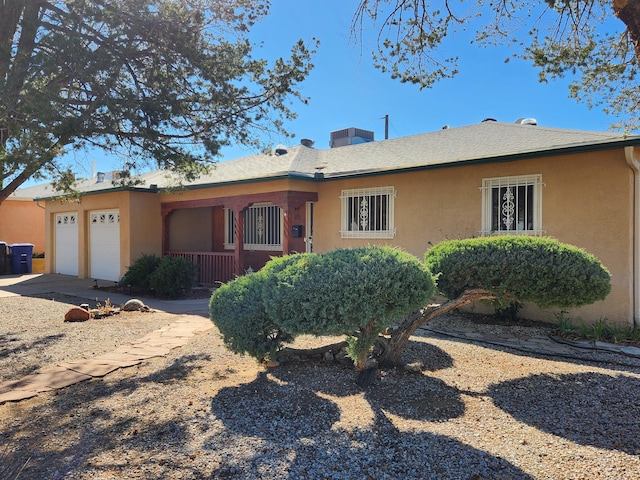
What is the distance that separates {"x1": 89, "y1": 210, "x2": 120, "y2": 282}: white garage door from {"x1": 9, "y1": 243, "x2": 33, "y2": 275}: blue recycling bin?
15.8 feet

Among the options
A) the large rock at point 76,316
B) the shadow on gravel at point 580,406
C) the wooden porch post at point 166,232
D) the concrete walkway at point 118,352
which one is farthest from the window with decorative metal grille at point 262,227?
the shadow on gravel at point 580,406

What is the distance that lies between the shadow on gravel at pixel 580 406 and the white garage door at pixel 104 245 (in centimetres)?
1304

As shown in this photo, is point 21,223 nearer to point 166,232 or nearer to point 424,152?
point 166,232

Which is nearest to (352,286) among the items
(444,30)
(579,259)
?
(579,259)

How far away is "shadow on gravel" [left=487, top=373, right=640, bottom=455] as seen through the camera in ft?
12.3

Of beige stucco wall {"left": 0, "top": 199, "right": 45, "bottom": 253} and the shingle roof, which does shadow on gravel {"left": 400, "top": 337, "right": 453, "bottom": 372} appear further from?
beige stucco wall {"left": 0, "top": 199, "right": 45, "bottom": 253}

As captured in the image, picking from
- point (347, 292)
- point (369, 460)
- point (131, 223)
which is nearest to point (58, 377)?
point (347, 292)

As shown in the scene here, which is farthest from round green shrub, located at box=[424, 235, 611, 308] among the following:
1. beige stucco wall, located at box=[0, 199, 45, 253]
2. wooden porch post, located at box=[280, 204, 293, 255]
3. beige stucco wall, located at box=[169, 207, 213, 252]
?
beige stucco wall, located at box=[0, 199, 45, 253]

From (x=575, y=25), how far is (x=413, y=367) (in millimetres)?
4796

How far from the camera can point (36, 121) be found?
614cm

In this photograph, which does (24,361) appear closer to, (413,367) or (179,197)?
(413,367)

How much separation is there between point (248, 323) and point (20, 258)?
17.9 meters

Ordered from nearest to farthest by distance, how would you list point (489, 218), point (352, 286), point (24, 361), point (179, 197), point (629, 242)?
1. point (352, 286)
2. point (24, 361)
3. point (629, 242)
4. point (489, 218)
5. point (179, 197)

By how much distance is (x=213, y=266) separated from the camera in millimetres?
13734
